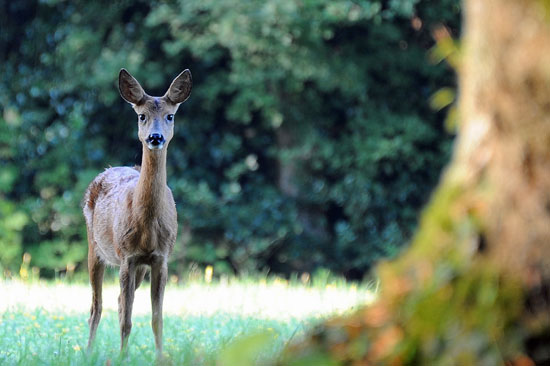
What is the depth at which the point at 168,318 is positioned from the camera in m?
7.15

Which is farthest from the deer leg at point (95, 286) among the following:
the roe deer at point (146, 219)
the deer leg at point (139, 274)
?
the deer leg at point (139, 274)

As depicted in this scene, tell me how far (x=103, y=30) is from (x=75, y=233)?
265 centimetres

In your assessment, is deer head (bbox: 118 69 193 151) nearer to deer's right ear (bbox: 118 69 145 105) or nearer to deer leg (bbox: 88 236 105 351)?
deer's right ear (bbox: 118 69 145 105)

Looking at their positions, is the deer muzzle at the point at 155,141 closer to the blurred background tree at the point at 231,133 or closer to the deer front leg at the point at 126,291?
the deer front leg at the point at 126,291

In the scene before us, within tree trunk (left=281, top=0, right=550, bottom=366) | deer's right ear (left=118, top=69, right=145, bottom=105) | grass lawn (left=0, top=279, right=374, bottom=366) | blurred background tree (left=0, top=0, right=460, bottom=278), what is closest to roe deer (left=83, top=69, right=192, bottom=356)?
deer's right ear (left=118, top=69, right=145, bottom=105)

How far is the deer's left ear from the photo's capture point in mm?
6717

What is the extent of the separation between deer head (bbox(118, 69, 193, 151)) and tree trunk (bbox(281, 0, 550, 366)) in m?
4.11

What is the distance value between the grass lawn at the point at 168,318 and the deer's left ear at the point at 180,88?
152cm

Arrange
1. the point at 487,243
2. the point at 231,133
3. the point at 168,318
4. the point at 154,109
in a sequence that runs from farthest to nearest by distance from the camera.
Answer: the point at 231,133
the point at 168,318
the point at 154,109
the point at 487,243

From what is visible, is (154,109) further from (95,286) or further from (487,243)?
(487,243)

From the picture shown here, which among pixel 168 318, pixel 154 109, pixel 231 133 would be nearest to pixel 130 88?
pixel 154 109

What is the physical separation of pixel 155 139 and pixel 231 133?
774cm

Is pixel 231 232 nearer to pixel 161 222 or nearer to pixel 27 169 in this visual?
pixel 27 169

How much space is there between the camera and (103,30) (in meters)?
13.1
